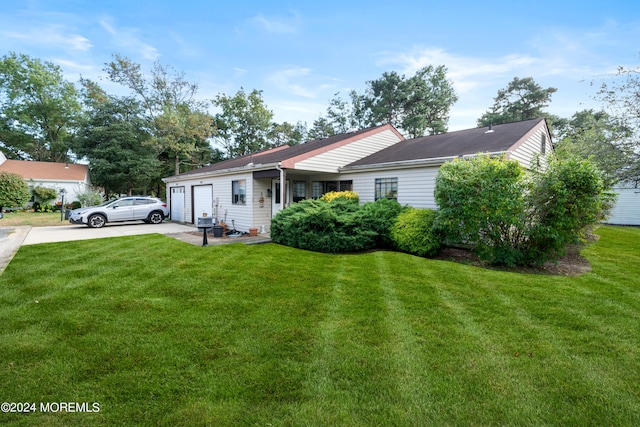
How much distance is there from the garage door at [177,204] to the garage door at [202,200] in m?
1.46

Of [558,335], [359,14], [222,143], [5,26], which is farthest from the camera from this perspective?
[222,143]

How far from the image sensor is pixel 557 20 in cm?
910

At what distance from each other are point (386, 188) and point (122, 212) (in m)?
12.2

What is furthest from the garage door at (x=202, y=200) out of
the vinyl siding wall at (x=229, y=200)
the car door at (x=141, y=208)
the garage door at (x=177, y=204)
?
the car door at (x=141, y=208)

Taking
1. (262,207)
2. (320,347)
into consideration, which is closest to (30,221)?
(262,207)

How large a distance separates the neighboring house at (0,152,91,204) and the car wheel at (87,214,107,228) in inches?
537

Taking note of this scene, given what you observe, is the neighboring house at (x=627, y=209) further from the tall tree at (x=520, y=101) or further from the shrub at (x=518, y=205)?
the shrub at (x=518, y=205)

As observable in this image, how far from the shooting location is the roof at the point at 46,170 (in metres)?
23.6

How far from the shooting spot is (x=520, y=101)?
2728 cm

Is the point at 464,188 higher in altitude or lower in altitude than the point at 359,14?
lower

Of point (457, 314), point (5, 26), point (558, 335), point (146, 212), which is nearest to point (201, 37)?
point (5, 26)

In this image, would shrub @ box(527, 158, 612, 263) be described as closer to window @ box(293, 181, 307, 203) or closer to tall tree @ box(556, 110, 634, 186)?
tall tree @ box(556, 110, 634, 186)

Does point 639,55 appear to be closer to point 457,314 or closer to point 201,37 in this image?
point 457,314

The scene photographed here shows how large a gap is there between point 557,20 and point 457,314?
1081 cm
